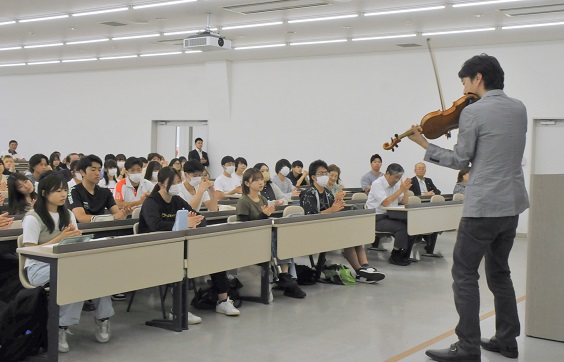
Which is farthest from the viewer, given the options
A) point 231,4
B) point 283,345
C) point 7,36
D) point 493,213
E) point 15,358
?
point 7,36

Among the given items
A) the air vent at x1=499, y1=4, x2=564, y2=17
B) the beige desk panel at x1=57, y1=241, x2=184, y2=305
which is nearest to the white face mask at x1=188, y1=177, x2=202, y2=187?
the beige desk panel at x1=57, y1=241, x2=184, y2=305

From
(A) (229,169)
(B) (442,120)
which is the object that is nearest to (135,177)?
(A) (229,169)

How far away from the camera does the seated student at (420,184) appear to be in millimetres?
10570

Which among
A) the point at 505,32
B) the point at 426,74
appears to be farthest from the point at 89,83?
the point at 505,32

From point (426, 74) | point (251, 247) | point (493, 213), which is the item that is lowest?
point (251, 247)

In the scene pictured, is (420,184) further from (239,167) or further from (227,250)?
(227,250)

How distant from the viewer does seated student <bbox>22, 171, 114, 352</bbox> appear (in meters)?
4.48

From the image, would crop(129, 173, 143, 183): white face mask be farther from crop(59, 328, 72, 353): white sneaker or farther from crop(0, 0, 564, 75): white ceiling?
crop(59, 328, 72, 353): white sneaker

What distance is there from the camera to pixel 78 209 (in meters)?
6.27

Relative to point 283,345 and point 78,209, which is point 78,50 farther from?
point 283,345

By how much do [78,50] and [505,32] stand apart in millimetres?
8916

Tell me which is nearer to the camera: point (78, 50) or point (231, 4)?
point (231, 4)

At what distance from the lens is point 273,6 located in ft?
31.7

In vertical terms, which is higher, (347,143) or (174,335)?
(347,143)
